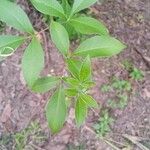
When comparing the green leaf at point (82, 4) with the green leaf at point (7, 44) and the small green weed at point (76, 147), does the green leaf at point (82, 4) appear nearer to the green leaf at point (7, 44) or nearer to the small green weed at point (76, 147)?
the green leaf at point (7, 44)

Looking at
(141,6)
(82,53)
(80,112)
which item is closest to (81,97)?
(80,112)

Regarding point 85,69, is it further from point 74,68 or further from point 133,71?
point 133,71

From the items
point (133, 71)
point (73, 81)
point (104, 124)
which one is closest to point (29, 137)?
point (104, 124)

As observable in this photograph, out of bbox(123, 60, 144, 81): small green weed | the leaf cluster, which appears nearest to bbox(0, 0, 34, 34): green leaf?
the leaf cluster

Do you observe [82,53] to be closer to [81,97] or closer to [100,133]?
[81,97]

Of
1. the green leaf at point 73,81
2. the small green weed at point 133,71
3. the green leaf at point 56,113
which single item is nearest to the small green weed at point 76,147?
the small green weed at point 133,71

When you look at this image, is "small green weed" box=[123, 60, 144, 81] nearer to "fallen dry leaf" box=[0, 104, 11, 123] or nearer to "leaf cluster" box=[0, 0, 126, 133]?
"fallen dry leaf" box=[0, 104, 11, 123]
